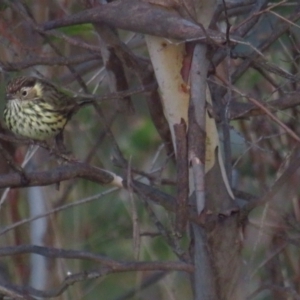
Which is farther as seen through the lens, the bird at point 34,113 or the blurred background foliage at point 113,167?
the bird at point 34,113

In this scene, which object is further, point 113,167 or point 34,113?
point 113,167

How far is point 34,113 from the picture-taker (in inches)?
139

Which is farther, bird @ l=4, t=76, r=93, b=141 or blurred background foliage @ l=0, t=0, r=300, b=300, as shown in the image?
bird @ l=4, t=76, r=93, b=141

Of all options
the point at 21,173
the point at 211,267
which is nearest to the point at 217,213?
the point at 211,267

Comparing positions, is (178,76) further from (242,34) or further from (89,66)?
(89,66)

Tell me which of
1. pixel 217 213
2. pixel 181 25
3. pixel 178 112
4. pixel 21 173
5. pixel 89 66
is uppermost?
pixel 89 66

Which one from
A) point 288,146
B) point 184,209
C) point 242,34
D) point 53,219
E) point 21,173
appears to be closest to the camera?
point 184,209

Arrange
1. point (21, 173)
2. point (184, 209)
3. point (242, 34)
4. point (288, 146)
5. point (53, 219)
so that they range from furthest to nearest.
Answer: point (53, 219)
point (288, 146)
point (242, 34)
point (21, 173)
point (184, 209)

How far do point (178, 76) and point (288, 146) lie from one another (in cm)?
138

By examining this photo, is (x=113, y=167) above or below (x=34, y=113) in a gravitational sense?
below

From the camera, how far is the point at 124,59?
213cm

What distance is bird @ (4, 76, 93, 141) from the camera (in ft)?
11.1

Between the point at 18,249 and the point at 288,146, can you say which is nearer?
the point at 18,249

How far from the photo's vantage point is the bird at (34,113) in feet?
11.1
